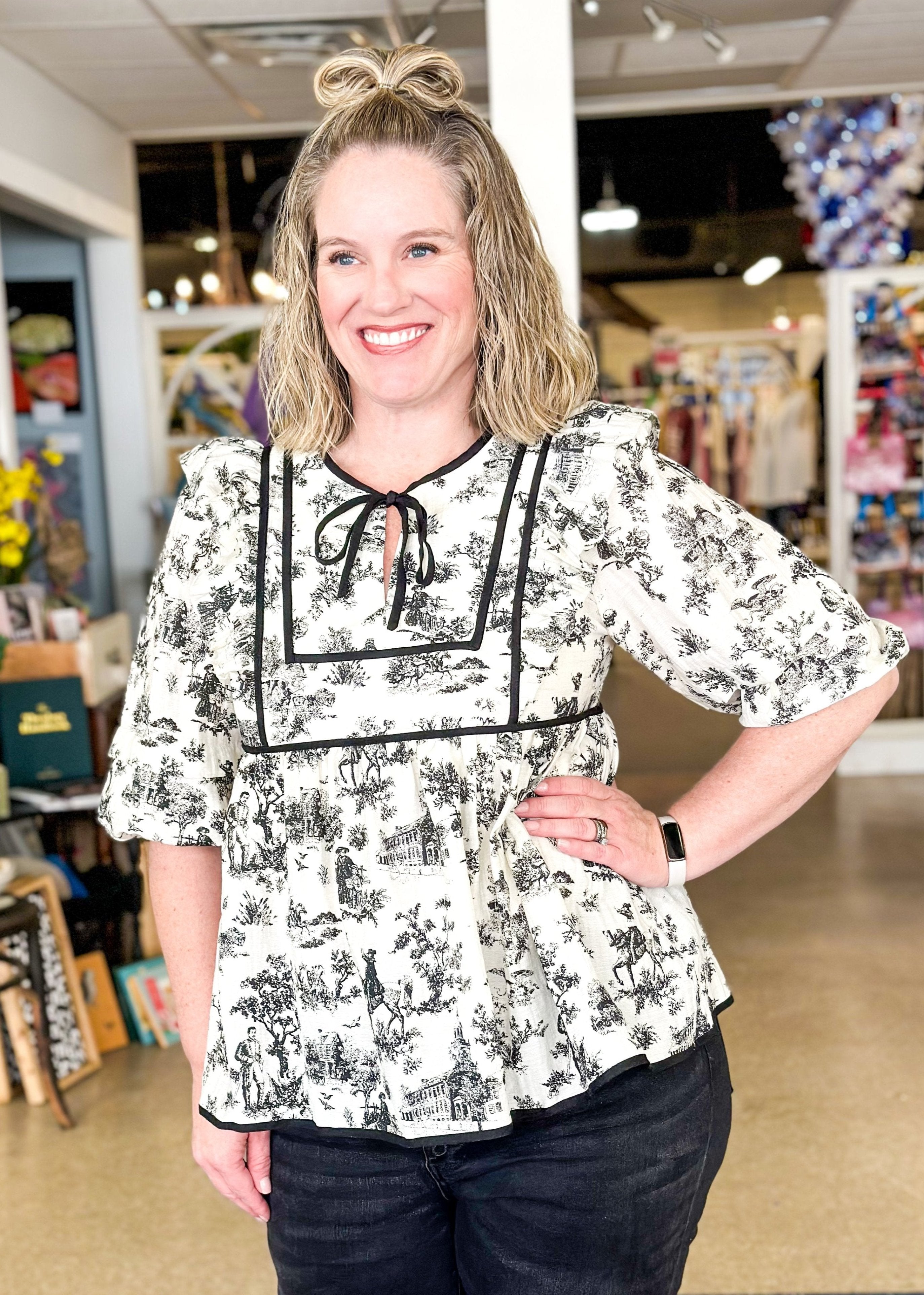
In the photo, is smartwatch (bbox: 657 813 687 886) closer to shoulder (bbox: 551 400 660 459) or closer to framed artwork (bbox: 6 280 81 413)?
shoulder (bbox: 551 400 660 459)

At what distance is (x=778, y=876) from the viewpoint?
16.8 feet

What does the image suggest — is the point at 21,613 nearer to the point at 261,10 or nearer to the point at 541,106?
the point at 541,106

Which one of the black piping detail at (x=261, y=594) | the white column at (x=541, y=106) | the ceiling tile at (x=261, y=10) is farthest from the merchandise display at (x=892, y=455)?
the black piping detail at (x=261, y=594)

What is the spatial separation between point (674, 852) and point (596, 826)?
115 mm

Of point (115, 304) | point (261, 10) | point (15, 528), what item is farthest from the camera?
point (115, 304)

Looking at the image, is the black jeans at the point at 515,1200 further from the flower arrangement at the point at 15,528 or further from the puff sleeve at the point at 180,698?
the flower arrangement at the point at 15,528

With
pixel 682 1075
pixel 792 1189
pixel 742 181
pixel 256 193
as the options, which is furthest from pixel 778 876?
pixel 742 181

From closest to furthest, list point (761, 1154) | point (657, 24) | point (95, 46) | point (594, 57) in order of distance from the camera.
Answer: point (761, 1154) < point (657, 24) < point (95, 46) < point (594, 57)

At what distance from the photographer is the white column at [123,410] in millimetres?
6547

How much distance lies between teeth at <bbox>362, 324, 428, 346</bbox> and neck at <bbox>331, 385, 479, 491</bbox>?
0.07 m

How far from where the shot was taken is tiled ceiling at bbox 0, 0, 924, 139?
4906mm

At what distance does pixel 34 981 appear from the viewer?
11.1 ft

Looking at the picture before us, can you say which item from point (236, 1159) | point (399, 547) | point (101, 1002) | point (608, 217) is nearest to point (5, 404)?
point (101, 1002)

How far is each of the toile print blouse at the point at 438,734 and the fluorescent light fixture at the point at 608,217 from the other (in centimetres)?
896
